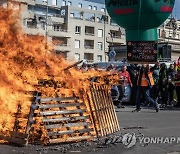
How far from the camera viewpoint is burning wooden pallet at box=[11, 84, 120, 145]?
7984 mm

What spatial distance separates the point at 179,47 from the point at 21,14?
41.2 m

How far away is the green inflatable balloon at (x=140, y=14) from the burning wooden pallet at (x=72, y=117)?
15777 mm

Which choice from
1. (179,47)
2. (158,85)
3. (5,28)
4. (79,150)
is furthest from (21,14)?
(179,47)

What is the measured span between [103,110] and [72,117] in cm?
93

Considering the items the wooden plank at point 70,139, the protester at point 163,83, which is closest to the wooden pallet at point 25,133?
the wooden plank at point 70,139

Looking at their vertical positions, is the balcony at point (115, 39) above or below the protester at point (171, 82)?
above

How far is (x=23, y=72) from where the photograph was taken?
8.36 meters

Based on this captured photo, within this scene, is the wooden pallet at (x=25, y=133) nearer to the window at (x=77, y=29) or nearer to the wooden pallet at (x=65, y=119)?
the wooden pallet at (x=65, y=119)

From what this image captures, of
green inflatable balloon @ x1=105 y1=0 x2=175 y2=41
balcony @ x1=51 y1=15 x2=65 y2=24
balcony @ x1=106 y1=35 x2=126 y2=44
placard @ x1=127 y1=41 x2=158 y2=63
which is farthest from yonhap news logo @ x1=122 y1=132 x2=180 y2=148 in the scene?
balcony @ x1=106 y1=35 x2=126 y2=44

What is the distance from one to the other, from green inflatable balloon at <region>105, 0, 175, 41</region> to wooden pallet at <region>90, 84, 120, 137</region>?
15.7 metres

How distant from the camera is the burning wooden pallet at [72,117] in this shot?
798 cm

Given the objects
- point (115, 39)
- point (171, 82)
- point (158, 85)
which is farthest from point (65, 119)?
point (115, 39)

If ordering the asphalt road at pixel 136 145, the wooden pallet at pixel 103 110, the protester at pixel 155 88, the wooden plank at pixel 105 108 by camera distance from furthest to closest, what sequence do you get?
1. the protester at pixel 155 88
2. the wooden plank at pixel 105 108
3. the wooden pallet at pixel 103 110
4. the asphalt road at pixel 136 145

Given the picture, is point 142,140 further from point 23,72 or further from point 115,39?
point 115,39
